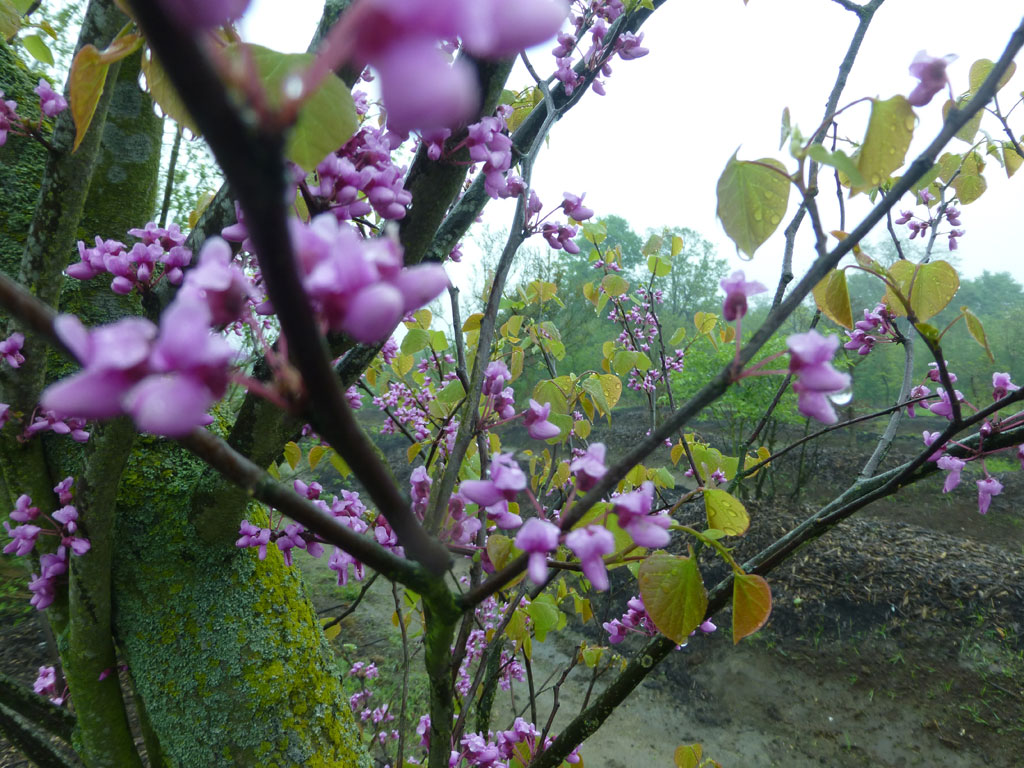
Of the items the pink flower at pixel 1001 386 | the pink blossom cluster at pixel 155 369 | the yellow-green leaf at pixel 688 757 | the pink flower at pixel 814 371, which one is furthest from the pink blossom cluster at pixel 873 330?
the pink blossom cluster at pixel 155 369

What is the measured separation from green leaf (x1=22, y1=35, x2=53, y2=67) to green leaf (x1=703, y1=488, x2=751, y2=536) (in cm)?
189

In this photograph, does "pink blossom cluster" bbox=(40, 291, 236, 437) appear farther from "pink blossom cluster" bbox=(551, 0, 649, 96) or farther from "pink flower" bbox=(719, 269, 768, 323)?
"pink blossom cluster" bbox=(551, 0, 649, 96)

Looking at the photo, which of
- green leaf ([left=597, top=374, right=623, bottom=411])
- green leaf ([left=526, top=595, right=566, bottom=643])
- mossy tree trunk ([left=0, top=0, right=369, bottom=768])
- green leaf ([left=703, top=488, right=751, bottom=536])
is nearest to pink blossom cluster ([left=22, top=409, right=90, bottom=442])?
mossy tree trunk ([left=0, top=0, right=369, bottom=768])

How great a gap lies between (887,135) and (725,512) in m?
0.63

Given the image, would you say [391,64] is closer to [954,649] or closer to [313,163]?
[313,163]

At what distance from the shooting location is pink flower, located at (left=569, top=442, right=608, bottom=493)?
50 cm

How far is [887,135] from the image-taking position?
1.79 ft

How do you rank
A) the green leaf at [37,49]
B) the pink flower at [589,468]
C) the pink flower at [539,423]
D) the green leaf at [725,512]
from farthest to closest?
the green leaf at [37,49] → the green leaf at [725,512] → the pink flower at [539,423] → the pink flower at [589,468]

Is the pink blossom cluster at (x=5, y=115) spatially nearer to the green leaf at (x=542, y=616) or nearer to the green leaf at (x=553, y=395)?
the green leaf at (x=553, y=395)

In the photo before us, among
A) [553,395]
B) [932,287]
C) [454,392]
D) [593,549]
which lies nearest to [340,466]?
[454,392]

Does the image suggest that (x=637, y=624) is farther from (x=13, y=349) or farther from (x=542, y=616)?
(x=13, y=349)

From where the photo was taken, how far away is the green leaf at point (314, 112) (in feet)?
1.29

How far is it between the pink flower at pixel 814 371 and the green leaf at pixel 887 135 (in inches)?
9.6

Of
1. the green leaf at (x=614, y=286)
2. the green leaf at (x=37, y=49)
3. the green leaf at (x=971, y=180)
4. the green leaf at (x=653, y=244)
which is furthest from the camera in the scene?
the green leaf at (x=653, y=244)
